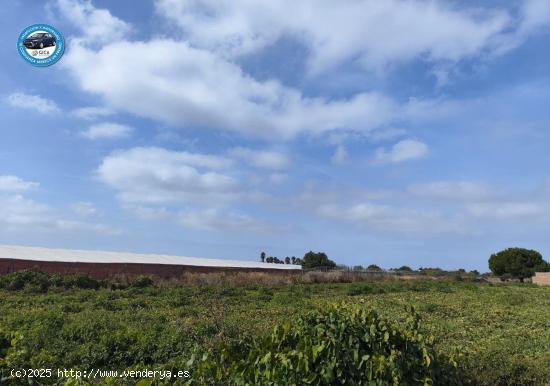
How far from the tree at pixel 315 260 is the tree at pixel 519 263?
1893 centimetres

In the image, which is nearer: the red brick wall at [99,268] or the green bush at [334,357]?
the green bush at [334,357]

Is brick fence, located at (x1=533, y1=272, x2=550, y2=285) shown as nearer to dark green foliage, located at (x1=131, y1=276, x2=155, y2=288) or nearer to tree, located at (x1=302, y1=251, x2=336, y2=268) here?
tree, located at (x1=302, y1=251, x2=336, y2=268)

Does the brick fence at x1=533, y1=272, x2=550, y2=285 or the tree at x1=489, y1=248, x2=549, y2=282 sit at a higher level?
the tree at x1=489, y1=248, x2=549, y2=282

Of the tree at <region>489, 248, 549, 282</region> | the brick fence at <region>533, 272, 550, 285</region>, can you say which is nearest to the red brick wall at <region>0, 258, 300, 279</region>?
the brick fence at <region>533, 272, 550, 285</region>

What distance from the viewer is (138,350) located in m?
8.34

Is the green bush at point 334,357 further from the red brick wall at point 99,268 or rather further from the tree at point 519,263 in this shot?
the tree at point 519,263

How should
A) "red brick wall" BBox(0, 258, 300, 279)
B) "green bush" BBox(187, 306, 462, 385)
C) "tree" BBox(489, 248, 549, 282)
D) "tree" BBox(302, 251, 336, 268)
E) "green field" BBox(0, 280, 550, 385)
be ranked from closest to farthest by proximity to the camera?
"green bush" BBox(187, 306, 462, 385) → "green field" BBox(0, 280, 550, 385) → "red brick wall" BBox(0, 258, 300, 279) → "tree" BBox(489, 248, 549, 282) → "tree" BBox(302, 251, 336, 268)

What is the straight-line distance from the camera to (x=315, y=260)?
2569 inches

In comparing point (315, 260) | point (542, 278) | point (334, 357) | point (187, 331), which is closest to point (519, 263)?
point (542, 278)

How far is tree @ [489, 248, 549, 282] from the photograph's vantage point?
53688mm

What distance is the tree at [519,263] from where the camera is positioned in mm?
53688

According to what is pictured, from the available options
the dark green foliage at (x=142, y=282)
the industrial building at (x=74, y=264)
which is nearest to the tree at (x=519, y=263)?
the industrial building at (x=74, y=264)

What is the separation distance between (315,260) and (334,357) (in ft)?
202

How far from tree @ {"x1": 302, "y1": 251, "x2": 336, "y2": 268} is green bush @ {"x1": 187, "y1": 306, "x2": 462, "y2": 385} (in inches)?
2315
